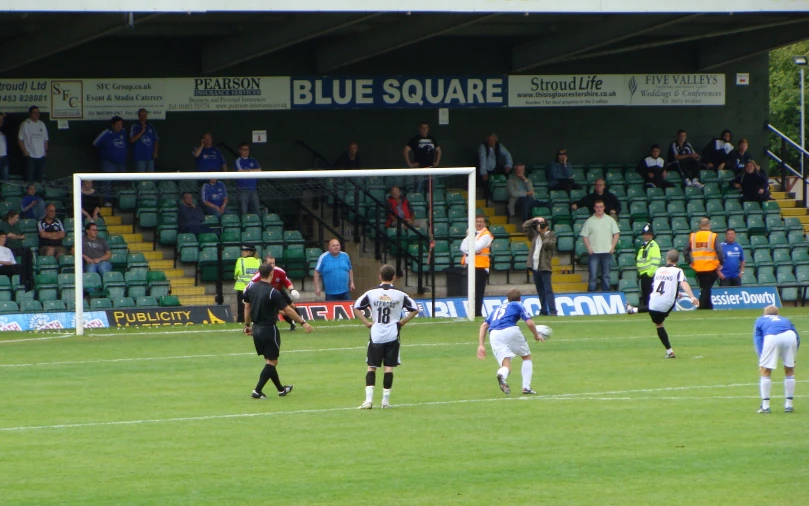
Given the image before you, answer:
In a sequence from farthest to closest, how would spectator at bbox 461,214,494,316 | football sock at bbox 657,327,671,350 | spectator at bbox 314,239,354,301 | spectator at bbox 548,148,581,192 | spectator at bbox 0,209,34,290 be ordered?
spectator at bbox 548,148,581,192
spectator at bbox 461,214,494,316
spectator at bbox 0,209,34,290
spectator at bbox 314,239,354,301
football sock at bbox 657,327,671,350

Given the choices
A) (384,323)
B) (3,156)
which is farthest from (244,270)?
(384,323)

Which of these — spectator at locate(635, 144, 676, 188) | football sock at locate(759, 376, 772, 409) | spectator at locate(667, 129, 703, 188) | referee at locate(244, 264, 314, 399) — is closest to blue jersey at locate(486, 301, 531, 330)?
referee at locate(244, 264, 314, 399)

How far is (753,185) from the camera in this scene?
1315 inches

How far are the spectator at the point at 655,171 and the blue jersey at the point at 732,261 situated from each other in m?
4.78

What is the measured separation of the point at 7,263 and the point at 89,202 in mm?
2405

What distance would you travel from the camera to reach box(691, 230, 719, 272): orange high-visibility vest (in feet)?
91.8

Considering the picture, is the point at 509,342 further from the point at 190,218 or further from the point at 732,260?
the point at 732,260

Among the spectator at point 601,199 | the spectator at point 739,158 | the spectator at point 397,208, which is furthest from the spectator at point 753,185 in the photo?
the spectator at point 397,208

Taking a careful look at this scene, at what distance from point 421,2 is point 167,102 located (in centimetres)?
794

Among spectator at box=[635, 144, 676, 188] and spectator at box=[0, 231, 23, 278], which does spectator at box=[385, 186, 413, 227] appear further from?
spectator at box=[635, 144, 676, 188]

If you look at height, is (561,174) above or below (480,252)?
above

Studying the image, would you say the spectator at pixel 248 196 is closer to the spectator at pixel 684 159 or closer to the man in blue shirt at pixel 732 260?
the man in blue shirt at pixel 732 260

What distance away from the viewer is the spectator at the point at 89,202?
85.5 ft

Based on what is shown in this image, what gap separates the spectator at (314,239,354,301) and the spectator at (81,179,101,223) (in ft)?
16.0
